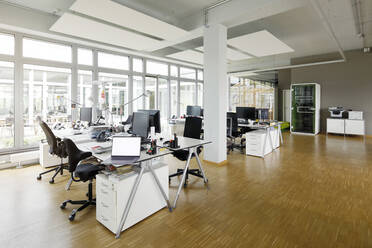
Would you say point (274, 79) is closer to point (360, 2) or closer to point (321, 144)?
point (321, 144)

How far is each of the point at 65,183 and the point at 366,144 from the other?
28.8 ft

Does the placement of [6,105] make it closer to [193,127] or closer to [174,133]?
[174,133]

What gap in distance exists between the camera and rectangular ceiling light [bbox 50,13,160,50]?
418 centimetres

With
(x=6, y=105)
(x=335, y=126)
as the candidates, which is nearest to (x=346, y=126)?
(x=335, y=126)

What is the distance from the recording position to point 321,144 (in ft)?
22.3

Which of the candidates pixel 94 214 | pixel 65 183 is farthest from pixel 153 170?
pixel 65 183

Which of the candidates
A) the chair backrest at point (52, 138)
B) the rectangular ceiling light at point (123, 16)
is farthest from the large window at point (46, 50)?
the chair backrest at point (52, 138)

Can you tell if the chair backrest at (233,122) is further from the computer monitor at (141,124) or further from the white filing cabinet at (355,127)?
the white filing cabinet at (355,127)

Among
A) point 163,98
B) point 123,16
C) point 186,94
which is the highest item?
point 123,16

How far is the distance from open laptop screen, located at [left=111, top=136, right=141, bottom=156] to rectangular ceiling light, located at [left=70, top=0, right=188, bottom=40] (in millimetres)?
2594

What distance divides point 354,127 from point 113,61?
30.1 ft

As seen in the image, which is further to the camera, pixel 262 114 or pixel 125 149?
pixel 262 114

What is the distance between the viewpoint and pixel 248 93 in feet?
43.2

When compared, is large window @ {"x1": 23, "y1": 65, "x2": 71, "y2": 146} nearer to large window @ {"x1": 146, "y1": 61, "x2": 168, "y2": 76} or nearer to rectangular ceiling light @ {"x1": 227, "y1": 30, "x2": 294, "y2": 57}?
large window @ {"x1": 146, "y1": 61, "x2": 168, "y2": 76}
